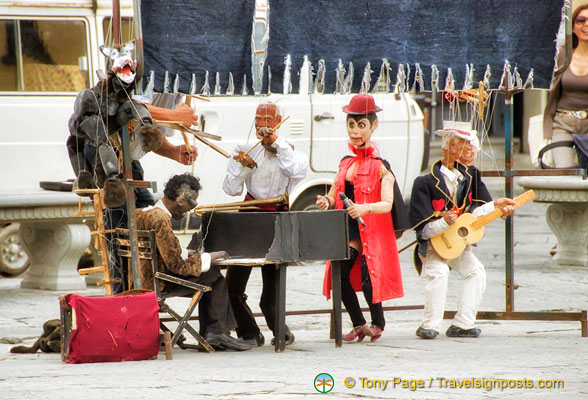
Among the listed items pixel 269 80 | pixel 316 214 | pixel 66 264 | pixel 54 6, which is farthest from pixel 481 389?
pixel 54 6

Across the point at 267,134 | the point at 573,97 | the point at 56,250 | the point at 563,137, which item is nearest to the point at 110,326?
the point at 267,134

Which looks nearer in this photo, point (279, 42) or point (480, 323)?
point (279, 42)

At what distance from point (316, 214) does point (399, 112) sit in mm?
4598

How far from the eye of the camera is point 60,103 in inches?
397

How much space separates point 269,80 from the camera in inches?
272

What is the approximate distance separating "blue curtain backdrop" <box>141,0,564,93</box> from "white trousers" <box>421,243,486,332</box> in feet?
3.92

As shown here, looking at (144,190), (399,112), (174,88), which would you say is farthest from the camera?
(399,112)

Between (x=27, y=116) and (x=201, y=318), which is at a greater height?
(x=27, y=116)

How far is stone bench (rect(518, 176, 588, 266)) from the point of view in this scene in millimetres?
10617

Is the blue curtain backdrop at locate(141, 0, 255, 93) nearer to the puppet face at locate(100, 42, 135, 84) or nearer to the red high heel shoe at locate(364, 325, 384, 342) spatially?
the puppet face at locate(100, 42, 135, 84)

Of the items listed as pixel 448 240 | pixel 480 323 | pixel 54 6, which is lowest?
pixel 480 323

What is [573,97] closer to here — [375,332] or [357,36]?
[357,36]

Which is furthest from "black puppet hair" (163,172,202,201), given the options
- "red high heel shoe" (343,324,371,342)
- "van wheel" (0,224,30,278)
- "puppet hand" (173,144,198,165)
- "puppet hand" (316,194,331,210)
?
"van wheel" (0,224,30,278)

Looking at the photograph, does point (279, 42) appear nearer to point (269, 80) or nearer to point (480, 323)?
point (269, 80)
